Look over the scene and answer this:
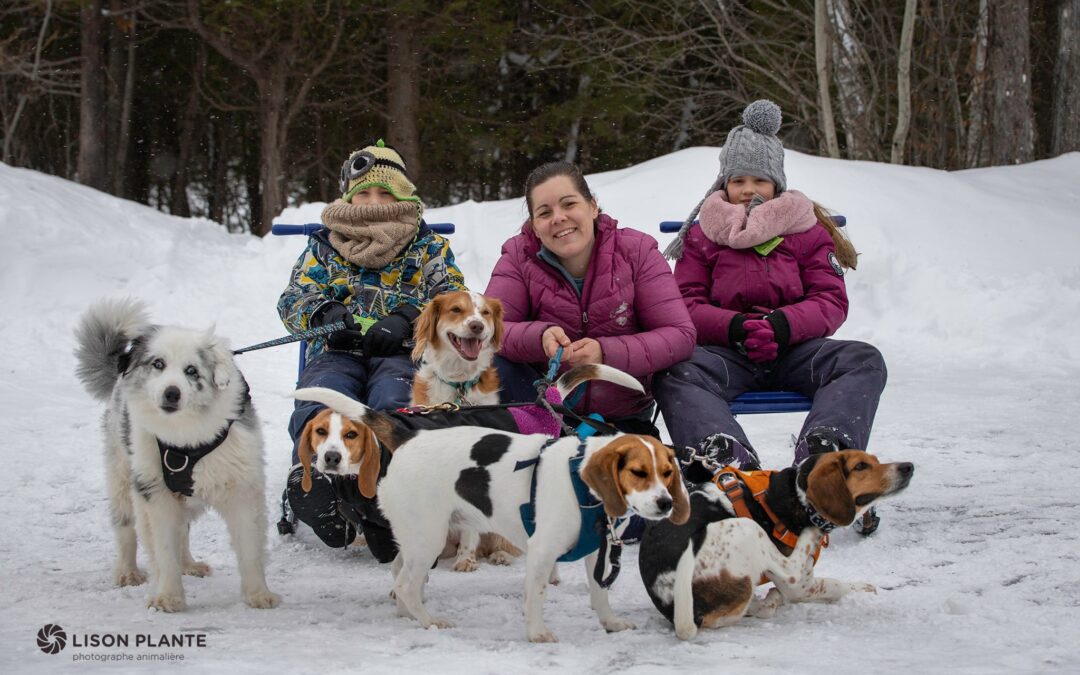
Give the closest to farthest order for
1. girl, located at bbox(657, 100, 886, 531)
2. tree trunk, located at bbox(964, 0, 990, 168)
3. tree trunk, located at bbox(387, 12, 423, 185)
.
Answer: girl, located at bbox(657, 100, 886, 531)
tree trunk, located at bbox(964, 0, 990, 168)
tree trunk, located at bbox(387, 12, 423, 185)

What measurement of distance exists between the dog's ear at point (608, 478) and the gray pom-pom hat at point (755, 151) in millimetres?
2162

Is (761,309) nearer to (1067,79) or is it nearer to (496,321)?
(496,321)

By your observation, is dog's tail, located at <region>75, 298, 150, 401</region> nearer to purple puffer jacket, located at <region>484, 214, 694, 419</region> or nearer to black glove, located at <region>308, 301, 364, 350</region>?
black glove, located at <region>308, 301, 364, 350</region>

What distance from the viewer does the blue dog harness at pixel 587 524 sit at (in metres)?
2.75

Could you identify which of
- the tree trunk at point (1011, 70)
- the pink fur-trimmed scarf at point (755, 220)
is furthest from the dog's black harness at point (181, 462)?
the tree trunk at point (1011, 70)

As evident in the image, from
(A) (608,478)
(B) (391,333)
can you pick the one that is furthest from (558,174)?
(A) (608,478)

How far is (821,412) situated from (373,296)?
2.08 m

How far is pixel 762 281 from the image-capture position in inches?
173

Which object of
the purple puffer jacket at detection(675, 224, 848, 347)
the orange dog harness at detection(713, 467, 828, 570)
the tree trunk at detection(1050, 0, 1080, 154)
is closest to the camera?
the orange dog harness at detection(713, 467, 828, 570)

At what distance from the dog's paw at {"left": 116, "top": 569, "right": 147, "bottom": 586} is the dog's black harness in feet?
1.75

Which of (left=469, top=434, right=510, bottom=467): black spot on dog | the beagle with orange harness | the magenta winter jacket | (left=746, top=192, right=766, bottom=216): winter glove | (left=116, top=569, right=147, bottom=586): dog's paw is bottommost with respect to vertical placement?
(left=116, top=569, right=147, bottom=586): dog's paw

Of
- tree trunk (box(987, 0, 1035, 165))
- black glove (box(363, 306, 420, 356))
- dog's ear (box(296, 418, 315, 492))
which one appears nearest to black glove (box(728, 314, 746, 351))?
black glove (box(363, 306, 420, 356))

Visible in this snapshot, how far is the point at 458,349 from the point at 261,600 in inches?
50.7

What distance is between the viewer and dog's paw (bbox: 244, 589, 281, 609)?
3.22m
